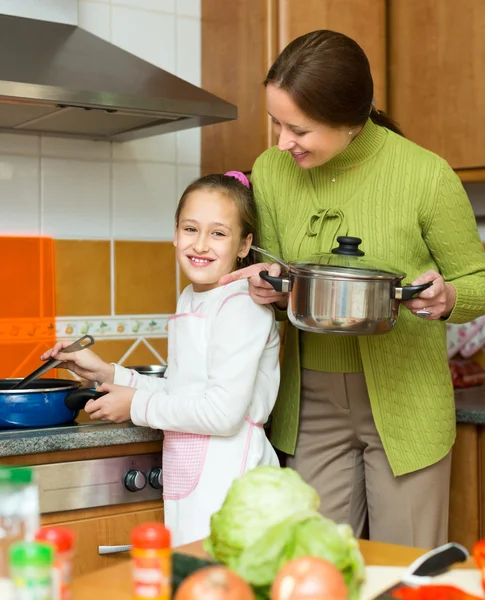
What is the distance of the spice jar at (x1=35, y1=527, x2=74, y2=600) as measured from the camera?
0.88 metres

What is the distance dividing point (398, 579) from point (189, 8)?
190cm

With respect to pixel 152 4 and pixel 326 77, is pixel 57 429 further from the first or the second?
pixel 152 4

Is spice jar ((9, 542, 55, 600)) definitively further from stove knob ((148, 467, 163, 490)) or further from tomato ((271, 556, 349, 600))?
stove knob ((148, 467, 163, 490))

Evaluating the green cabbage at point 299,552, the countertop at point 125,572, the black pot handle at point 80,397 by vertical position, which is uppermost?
the black pot handle at point 80,397

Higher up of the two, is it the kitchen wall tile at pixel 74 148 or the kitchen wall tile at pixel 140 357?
the kitchen wall tile at pixel 74 148

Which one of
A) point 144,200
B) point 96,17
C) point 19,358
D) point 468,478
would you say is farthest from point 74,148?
point 468,478

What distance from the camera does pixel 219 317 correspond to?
1.72m

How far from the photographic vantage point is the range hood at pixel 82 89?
73.4 inches

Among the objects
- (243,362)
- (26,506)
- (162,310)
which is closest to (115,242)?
(162,310)

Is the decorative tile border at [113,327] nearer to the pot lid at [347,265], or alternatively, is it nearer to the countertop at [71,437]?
the countertop at [71,437]

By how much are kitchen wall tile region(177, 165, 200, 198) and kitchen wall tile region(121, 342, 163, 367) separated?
0.43m

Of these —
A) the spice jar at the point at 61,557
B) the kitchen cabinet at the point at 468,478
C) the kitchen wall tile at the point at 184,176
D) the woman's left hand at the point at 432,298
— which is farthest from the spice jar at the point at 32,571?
the kitchen wall tile at the point at 184,176

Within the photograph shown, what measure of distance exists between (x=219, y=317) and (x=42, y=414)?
0.41 metres

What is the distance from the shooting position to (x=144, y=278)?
2.51m
